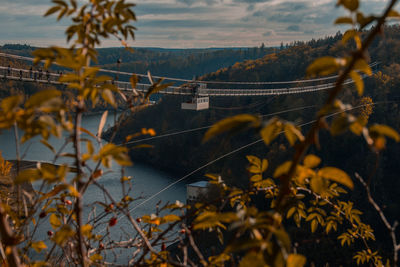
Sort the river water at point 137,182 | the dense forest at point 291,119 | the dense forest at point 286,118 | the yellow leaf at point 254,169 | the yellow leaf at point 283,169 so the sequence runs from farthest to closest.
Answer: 1. the dense forest at point 286,118
2. the dense forest at point 291,119
3. the river water at point 137,182
4. the yellow leaf at point 254,169
5. the yellow leaf at point 283,169

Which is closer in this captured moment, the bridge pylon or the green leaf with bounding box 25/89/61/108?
the green leaf with bounding box 25/89/61/108

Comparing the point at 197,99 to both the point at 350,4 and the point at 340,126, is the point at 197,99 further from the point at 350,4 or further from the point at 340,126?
the point at 340,126

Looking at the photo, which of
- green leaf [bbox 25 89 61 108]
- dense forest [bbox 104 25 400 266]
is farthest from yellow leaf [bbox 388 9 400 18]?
dense forest [bbox 104 25 400 266]

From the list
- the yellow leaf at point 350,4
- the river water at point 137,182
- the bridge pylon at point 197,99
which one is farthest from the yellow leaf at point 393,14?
the river water at point 137,182

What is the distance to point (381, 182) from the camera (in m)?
25.2

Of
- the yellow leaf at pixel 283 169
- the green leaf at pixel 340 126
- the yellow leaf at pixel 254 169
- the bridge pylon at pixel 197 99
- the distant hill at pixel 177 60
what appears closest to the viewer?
the green leaf at pixel 340 126

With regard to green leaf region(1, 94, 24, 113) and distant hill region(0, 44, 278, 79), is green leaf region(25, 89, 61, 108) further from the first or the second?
distant hill region(0, 44, 278, 79)

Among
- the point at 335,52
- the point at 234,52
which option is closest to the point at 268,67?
the point at 335,52

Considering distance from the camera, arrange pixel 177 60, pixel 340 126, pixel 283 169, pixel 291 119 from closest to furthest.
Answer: pixel 340 126 → pixel 283 169 → pixel 291 119 → pixel 177 60

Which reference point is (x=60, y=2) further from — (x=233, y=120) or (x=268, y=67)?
(x=268, y=67)

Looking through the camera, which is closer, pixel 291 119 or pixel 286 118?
pixel 291 119

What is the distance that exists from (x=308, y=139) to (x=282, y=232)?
4.7 inches

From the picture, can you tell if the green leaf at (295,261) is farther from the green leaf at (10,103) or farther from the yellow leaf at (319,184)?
the green leaf at (10,103)

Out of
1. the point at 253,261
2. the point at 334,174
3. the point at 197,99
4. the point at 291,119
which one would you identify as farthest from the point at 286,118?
the point at 253,261
